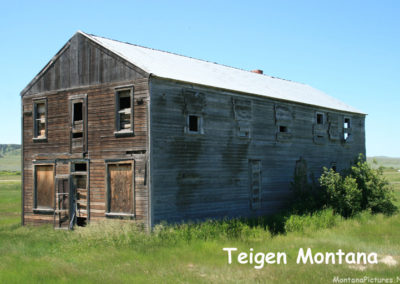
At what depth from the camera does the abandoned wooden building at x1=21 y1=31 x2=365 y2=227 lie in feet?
57.9

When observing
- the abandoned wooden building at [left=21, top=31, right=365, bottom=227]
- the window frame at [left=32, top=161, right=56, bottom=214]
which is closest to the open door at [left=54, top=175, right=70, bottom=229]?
the abandoned wooden building at [left=21, top=31, right=365, bottom=227]

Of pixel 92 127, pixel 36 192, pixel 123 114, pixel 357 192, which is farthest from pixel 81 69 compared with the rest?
pixel 357 192

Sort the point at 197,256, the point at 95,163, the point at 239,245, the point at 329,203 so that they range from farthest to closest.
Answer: the point at 329,203
the point at 95,163
the point at 239,245
the point at 197,256

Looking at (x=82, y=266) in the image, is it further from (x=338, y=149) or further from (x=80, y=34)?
(x=338, y=149)

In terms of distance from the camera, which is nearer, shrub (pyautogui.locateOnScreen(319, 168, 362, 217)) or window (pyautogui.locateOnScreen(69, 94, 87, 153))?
window (pyautogui.locateOnScreen(69, 94, 87, 153))

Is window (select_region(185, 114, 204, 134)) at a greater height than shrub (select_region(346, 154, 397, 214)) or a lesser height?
greater

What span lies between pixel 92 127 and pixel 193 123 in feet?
13.5

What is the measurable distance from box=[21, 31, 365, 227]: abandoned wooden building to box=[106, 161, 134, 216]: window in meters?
0.04

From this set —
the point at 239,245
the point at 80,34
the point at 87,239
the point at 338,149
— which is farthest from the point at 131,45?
the point at 338,149

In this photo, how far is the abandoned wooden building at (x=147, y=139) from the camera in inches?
695

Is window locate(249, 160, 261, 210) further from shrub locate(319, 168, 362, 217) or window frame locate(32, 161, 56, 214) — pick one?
window frame locate(32, 161, 56, 214)

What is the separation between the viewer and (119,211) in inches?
711

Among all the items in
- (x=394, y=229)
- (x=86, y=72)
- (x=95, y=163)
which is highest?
(x=86, y=72)

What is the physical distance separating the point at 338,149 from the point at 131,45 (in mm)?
13813
